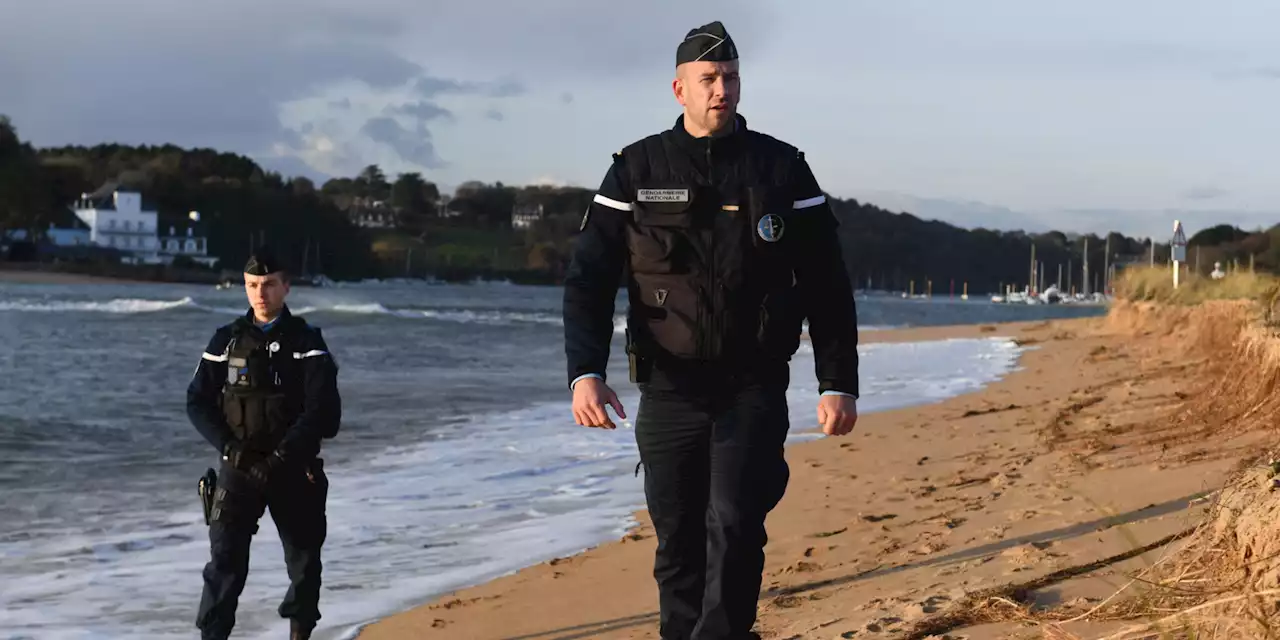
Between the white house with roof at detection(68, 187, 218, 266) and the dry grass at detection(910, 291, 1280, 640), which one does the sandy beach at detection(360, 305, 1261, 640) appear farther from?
the white house with roof at detection(68, 187, 218, 266)

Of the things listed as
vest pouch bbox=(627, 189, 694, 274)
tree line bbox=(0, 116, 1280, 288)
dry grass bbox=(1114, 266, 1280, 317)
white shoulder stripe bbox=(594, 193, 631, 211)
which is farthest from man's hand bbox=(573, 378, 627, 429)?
tree line bbox=(0, 116, 1280, 288)

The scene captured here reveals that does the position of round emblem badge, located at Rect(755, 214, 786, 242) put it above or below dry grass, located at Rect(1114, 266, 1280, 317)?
above

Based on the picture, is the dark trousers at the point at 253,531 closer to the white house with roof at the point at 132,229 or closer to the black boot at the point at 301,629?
the black boot at the point at 301,629

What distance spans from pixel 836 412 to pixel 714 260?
512 millimetres

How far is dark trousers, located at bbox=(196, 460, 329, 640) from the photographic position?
168 inches

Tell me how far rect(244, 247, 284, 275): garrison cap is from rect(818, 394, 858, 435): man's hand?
2.25 meters

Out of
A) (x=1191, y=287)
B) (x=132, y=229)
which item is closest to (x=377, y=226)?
(x=132, y=229)

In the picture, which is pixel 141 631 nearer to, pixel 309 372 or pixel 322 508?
pixel 322 508

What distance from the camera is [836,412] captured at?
10.1 feet

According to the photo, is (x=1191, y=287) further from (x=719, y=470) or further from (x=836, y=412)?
(x=719, y=470)

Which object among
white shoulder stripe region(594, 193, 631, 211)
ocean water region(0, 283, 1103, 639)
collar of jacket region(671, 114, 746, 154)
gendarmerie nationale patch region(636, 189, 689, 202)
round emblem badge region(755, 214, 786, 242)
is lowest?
ocean water region(0, 283, 1103, 639)

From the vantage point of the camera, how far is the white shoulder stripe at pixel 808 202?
3.07 meters

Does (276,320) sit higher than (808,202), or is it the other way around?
(808,202)

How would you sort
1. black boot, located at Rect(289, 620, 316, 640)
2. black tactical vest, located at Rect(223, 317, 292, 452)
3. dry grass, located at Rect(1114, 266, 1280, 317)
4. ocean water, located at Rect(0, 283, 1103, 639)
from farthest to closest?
dry grass, located at Rect(1114, 266, 1280, 317) < ocean water, located at Rect(0, 283, 1103, 639) < black boot, located at Rect(289, 620, 316, 640) < black tactical vest, located at Rect(223, 317, 292, 452)
